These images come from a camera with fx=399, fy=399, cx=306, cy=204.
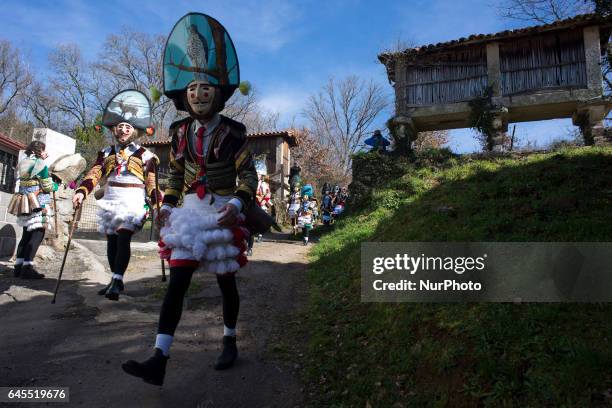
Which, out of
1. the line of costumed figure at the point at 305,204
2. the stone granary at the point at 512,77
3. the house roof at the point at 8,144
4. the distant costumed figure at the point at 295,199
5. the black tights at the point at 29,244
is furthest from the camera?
the distant costumed figure at the point at 295,199

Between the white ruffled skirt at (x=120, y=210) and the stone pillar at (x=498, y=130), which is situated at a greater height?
the stone pillar at (x=498, y=130)

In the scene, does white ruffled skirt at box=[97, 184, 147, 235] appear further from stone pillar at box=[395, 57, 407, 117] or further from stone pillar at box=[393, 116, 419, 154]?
stone pillar at box=[395, 57, 407, 117]

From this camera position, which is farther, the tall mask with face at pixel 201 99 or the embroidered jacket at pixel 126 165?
the embroidered jacket at pixel 126 165

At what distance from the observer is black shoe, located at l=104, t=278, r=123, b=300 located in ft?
14.5

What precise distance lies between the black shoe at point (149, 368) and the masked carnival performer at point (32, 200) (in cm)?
488

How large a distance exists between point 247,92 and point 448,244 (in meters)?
2.80

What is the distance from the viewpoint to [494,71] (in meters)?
13.0

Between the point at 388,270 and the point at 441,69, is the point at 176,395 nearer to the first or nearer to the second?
the point at 388,270

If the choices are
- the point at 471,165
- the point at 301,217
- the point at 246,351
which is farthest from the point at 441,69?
the point at 246,351

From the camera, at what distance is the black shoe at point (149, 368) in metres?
2.44

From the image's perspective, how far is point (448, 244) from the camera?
4.60 m

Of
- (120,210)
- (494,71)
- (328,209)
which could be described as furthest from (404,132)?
(120,210)

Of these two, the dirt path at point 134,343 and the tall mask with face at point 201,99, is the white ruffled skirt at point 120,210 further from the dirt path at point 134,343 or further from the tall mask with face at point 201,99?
the tall mask with face at point 201,99

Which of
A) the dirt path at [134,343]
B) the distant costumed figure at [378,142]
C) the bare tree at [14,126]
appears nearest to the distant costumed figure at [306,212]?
the distant costumed figure at [378,142]
